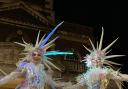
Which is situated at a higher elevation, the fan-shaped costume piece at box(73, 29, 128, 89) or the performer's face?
the performer's face

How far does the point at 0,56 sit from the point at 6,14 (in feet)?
13.6

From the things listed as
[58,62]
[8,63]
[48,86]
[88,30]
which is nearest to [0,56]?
[8,63]

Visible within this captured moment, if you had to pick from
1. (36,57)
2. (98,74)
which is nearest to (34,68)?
(36,57)

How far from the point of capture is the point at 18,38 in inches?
806

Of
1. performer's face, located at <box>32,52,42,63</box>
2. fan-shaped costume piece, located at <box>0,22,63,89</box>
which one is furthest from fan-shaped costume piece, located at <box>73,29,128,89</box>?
performer's face, located at <box>32,52,42,63</box>

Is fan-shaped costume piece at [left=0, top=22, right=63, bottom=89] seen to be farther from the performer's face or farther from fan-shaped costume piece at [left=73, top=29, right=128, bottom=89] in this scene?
fan-shaped costume piece at [left=73, top=29, right=128, bottom=89]

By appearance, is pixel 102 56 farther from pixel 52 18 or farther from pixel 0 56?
pixel 52 18

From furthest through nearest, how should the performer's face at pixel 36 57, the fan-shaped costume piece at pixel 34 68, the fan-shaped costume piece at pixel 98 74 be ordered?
the fan-shaped costume piece at pixel 98 74
the performer's face at pixel 36 57
the fan-shaped costume piece at pixel 34 68

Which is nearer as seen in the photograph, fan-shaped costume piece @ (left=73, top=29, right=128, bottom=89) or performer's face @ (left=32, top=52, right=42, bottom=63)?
performer's face @ (left=32, top=52, right=42, bottom=63)

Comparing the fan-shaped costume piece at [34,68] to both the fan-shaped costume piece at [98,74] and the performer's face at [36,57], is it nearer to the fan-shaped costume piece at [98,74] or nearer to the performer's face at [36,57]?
the performer's face at [36,57]

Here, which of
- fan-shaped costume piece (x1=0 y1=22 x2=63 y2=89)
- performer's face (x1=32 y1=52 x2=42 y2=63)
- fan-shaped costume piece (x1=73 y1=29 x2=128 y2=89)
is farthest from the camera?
fan-shaped costume piece (x1=73 y1=29 x2=128 y2=89)

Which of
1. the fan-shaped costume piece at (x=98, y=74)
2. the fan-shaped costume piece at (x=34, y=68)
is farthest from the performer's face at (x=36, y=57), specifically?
the fan-shaped costume piece at (x=98, y=74)

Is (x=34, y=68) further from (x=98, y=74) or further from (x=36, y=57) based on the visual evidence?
(x=98, y=74)

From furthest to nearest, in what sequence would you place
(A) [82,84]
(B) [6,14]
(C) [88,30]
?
(C) [88,30], (B) [6,14], (A) [82,84]
